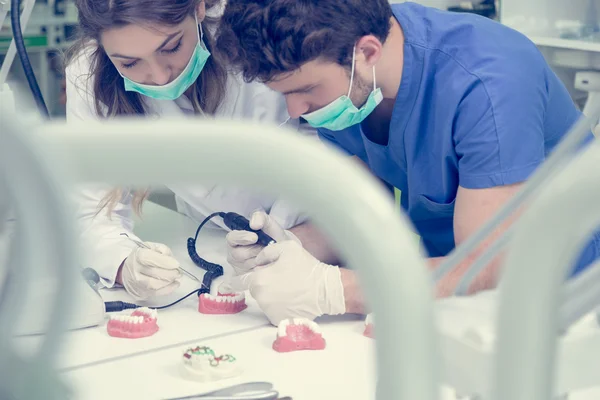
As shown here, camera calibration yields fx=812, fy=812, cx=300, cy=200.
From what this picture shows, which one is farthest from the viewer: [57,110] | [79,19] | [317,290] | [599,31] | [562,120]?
[57,110]

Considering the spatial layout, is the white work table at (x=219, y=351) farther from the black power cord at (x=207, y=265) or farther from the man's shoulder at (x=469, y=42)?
the man's shoulder at (x=469, y=42)

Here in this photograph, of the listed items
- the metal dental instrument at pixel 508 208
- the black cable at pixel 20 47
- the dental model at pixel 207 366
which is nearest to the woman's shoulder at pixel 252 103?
the black cable at pixel 20 47

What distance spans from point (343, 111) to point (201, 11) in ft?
1.21

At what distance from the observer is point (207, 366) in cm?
105

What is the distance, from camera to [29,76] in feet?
5.37

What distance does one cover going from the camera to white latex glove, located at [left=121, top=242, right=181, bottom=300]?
133 cm

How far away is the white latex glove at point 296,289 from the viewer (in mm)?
1220

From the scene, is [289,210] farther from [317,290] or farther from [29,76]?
[29,76]

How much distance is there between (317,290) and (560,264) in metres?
0.88

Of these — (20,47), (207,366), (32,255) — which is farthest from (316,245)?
(32,255)

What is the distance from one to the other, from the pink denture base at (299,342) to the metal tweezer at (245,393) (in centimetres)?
13

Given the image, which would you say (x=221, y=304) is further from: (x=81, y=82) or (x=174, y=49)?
(x=81, y=82)

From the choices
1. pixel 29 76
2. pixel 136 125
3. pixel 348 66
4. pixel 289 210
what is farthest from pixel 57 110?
pixel 136 125

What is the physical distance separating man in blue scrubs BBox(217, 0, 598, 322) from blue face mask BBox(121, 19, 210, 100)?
0.62 feet
